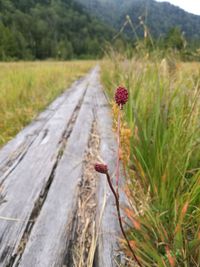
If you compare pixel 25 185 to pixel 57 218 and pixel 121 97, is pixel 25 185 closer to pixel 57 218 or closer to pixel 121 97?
pixel 57 218

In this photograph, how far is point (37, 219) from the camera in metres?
1.11

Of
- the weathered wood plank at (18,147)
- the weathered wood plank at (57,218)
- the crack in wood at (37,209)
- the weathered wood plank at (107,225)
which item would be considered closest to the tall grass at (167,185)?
the weathered wood plank at (107,225)

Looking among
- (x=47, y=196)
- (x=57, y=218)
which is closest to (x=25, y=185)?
(x=47, y=196)

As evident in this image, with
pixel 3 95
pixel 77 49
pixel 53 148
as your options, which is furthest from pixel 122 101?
pixel 77 49

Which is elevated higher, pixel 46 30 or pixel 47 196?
pixel 47 196

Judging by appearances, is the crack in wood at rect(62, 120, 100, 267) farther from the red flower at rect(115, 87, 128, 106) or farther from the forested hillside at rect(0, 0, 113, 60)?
the forested hillside at rect(0, 0, 113, 60)

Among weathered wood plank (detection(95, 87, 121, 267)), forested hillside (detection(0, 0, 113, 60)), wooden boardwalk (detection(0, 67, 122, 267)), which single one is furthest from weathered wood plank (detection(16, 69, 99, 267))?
forested hillside (detection(0, 0, 113, 60))

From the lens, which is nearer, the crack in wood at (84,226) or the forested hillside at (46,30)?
the crack in wood at (84,226)

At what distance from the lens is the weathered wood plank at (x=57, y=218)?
3.00 ft

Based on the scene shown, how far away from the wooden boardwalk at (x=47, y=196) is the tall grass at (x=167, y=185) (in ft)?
0.40

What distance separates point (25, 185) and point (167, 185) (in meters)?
0.69

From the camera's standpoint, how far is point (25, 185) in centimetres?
139

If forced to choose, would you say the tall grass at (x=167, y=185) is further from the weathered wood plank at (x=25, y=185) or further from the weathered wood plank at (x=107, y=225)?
the weathered wood plank at (x=25, y=185)

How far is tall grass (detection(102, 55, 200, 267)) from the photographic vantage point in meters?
0.82
